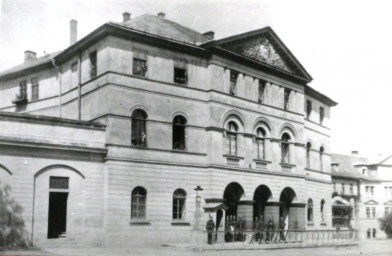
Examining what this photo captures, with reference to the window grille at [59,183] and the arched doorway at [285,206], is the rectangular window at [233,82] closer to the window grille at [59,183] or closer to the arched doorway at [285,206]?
the arched doorway at [285,206]

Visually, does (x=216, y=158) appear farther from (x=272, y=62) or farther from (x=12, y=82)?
(x=12, y=82)

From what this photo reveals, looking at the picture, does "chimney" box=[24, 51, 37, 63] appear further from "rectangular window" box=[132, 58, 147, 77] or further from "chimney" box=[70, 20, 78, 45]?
"rectangular window" box=[132, 58, 147, 77]

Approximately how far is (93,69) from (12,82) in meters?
12.2

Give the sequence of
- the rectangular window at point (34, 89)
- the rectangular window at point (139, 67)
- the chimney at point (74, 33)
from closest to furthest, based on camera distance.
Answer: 1. the rectangular window at point (139, 67)
2. the rectangular window at point (34, 89)
3. the chimney at point (74, 33)

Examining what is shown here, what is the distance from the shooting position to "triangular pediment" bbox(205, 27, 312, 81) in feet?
102

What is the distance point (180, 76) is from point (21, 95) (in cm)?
1345

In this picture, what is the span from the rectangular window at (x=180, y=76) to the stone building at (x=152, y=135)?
84 mm

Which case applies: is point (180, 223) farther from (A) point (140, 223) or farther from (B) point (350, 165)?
(B) point (350, 165)

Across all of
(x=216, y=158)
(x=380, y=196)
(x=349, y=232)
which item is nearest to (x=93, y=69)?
(x=216, y=158)

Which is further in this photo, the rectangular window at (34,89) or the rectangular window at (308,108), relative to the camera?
the rectangular window at (308,108)

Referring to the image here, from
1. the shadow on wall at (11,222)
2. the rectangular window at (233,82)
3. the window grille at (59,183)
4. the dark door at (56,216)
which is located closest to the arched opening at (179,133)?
the rectangular window at (233,82)

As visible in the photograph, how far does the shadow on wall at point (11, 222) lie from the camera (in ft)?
73.0

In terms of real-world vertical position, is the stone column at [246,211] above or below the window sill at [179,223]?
above

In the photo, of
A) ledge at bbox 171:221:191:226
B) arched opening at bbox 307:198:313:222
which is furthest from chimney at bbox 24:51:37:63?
arched opening at bbox 307:198:313:222
